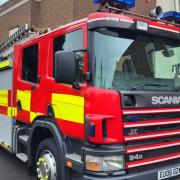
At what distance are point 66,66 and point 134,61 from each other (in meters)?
0.88

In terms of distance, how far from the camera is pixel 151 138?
394 cm

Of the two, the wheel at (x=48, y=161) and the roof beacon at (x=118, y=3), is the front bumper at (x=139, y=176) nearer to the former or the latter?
the wheel at (x=48, y=161)

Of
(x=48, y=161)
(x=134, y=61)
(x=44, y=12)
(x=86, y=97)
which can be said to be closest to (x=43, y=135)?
(x=48, y=161)

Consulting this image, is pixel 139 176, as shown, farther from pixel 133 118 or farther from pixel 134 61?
pixel 134 61

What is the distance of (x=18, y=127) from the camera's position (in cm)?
594

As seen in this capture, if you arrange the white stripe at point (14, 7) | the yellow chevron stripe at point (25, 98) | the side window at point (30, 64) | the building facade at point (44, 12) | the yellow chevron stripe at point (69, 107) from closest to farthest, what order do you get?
the yellow chevron stripe at point (69, 107), the side window at point (30, 64), the yellow chevron stripe at point (25, 98), the building facade at point (44, 12), the white stripe at point (14, 7)

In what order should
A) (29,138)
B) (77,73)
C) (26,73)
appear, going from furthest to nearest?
1. (26,73)
2. (29,138)
3. (77,73)

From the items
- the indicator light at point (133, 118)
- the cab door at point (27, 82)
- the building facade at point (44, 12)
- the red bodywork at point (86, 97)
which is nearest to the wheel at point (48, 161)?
the red bodywork at point (86, 97)

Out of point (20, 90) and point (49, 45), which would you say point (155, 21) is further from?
point (20, 90)

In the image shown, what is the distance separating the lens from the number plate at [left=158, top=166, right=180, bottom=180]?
394 centimetres

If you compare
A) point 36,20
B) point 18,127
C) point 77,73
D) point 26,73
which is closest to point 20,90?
point 26,73

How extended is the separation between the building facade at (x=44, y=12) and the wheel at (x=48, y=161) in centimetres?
1068

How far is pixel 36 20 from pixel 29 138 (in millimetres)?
16923

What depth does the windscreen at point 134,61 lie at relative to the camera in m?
3.91
